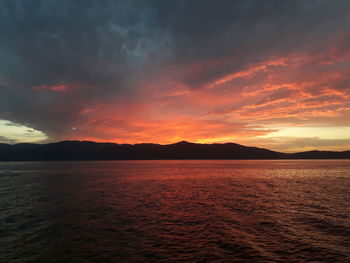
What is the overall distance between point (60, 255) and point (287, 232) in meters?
20.7

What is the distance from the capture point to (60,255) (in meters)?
16.9

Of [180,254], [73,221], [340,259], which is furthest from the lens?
[73,221]

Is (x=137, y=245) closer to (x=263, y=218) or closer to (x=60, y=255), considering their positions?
(x=60, y=255)

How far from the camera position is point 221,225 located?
79.3 feet

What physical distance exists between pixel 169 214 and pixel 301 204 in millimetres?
21877

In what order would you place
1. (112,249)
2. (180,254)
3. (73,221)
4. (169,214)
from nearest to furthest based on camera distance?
(180,254) < (112,249) < (73,221) < (169,214)

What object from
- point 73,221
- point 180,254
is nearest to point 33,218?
point 73,221

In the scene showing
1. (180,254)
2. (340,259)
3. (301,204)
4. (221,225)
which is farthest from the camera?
(301,204)

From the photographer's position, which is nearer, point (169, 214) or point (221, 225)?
point (221, 225)

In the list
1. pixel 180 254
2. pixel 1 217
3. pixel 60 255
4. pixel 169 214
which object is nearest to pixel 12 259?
pixel 60 255

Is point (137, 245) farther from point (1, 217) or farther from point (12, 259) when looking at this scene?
point (1, 217)

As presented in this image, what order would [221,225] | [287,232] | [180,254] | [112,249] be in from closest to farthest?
1. [180,254]
2. [112,249]
3. [287,232]
4. [221,225]

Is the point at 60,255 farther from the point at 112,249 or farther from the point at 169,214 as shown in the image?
the point at 169,214

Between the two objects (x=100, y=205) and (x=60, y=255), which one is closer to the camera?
(x=60, y=255)
